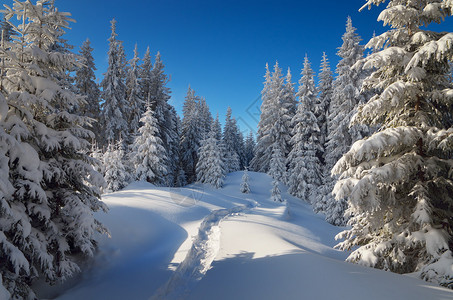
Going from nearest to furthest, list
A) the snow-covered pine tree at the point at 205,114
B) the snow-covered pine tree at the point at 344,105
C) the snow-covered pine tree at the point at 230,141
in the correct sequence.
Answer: the snow-covered pine tree at the point at 344,105 < the snow-covered pine tree at the point at 230,141 < the snow-covered pine tree at the point at 205,114

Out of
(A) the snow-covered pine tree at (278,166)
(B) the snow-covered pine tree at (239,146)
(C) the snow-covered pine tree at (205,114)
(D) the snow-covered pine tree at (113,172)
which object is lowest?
(D) the snow-covered pine tree at (113,172)

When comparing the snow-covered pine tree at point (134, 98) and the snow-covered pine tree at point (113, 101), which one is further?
the snow-covered pine tree at point (134, 98)

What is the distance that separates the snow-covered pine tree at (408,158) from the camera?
206 inches

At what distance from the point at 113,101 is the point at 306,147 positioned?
23.1 m

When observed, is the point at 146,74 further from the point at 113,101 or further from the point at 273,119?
the point at 273,119

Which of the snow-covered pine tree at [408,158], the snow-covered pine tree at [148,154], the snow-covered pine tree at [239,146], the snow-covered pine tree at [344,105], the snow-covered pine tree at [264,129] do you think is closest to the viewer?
the snow-covered pine tree at [408,158]

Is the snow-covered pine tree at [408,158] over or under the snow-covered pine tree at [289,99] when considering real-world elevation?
under

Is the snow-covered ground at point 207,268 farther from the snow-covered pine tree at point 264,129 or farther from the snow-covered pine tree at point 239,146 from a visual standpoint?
the snow-covered pine tree at point 239,146

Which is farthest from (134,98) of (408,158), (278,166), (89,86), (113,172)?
(408,158)

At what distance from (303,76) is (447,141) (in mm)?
27400

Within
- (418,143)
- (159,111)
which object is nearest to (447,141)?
(418,143)

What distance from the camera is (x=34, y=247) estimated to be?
4879mm

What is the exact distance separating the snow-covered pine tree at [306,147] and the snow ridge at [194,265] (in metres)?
16.6

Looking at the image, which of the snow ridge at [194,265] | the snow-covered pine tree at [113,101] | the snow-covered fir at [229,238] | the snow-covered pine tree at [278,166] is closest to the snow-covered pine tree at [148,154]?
the snow-covered pine tree at [113,101]
